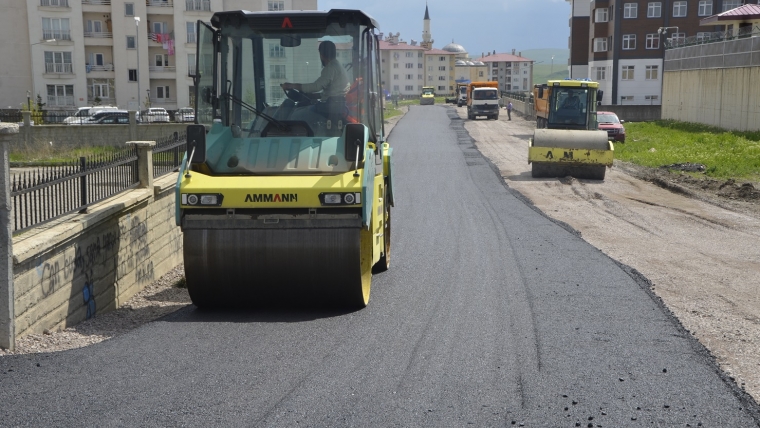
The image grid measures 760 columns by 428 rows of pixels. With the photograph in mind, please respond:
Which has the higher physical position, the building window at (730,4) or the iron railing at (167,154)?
the building window at (730,4)

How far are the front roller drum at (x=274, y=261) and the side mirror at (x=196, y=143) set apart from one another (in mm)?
809

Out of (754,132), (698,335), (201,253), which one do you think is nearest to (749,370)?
(698,335)

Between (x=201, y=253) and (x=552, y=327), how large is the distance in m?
3.44

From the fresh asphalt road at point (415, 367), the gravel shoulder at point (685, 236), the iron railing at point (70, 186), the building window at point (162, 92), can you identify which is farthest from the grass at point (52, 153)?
the building window at point (162, 92)

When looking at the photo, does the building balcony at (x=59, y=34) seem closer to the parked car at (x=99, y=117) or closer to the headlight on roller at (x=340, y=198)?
the parked car at (x=99, y=117)

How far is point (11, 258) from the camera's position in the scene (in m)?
7.79

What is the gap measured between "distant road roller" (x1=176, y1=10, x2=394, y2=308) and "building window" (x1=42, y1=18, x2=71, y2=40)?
212 feet

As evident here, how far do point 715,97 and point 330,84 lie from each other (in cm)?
3651

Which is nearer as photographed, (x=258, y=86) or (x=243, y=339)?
(x=243, y=339)

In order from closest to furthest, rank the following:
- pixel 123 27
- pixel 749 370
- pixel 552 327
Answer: pixel 749 370 < pixel 552 327 < pixel 123 27

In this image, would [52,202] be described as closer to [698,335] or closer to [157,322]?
[157,322]

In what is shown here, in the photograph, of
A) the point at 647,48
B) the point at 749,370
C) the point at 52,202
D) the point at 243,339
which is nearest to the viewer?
the point at 749,370

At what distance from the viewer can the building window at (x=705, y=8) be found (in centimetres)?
7781

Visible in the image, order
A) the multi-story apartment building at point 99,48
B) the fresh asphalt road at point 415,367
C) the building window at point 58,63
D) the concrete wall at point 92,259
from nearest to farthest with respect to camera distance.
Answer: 1. the fresh asphalt road at point 415,367
2. the concrete wall at point 92,259
3. the multi-story apartment building at point 99,48
4. the building window at point 58,63
